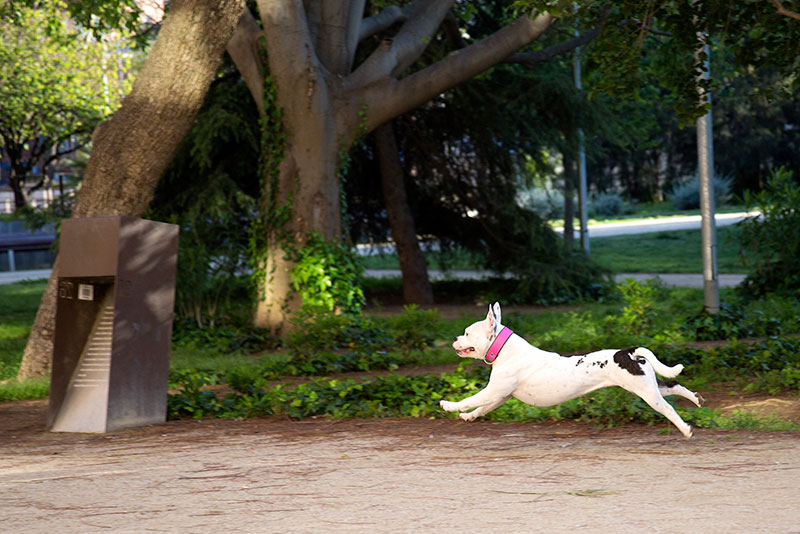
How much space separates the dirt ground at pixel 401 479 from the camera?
4.51 meters

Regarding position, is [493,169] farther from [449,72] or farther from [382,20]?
[449,72]

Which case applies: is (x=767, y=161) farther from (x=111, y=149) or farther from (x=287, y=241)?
(x=111, y=149)

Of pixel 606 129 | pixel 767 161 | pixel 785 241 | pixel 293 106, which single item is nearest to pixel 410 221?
pixel 606 129

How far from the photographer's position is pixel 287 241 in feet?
43.6

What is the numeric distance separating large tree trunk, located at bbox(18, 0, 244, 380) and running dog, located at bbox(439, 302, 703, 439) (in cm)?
516

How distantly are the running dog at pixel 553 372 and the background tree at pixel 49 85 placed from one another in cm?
2745

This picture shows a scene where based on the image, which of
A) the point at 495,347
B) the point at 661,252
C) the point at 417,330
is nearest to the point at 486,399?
the point at 495,347

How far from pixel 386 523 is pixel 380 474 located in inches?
41.3

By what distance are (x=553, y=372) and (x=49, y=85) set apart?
31.2 metres

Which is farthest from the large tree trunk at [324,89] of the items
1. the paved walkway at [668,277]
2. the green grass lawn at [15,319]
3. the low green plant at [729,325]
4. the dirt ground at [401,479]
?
the dirt ground at [401,479]

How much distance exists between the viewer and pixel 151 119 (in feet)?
32.7

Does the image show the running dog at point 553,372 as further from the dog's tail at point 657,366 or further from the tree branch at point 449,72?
the tree branch at point 449,72

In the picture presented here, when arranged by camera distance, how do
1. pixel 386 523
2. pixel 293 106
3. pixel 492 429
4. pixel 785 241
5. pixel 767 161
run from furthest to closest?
pixel 767 161
pixel 785 241
pixel 293 106
pixel 492 429
pixel 386 523

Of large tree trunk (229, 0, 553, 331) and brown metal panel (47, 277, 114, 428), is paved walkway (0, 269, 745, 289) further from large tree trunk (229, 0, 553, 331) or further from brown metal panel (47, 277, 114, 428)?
brown metal panel (47, 277, 114, 428)
